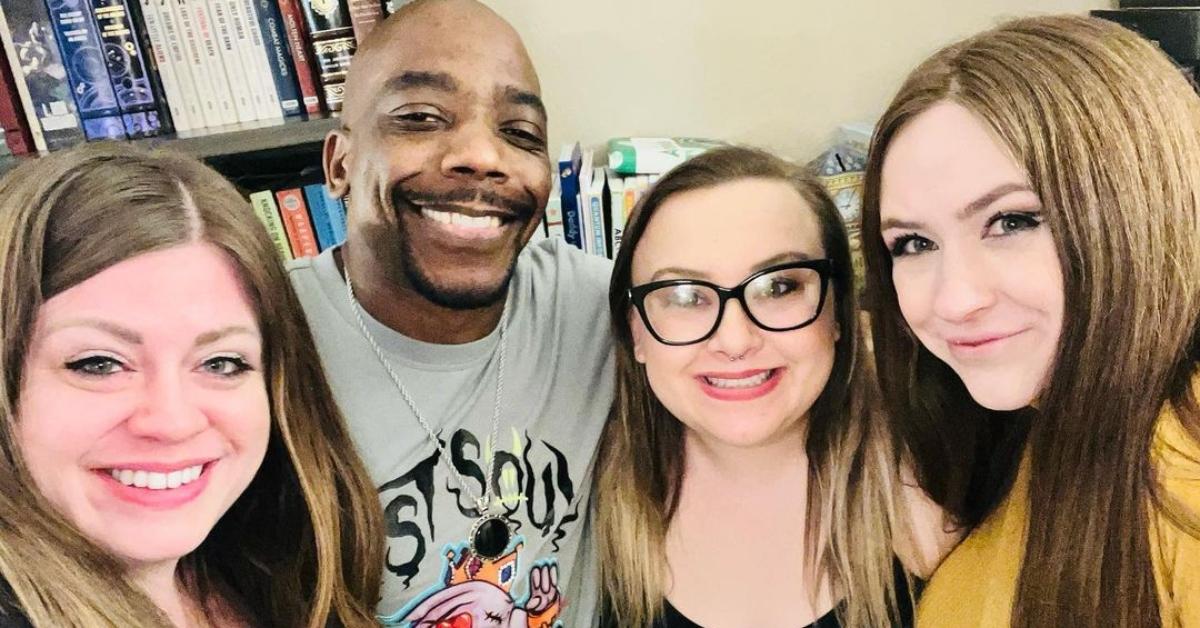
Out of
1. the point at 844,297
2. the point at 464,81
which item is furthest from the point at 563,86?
the point at 844,297

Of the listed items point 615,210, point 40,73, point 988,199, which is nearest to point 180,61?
point 40,73

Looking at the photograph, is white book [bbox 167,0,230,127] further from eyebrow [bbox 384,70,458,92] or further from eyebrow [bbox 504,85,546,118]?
eyebrow [bbox 504,85,546,118]

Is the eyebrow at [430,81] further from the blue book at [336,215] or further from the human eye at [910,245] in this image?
the human eye at [910,245]

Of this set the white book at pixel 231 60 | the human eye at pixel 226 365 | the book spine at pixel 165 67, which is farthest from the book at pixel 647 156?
the human eye at pixel 226 365

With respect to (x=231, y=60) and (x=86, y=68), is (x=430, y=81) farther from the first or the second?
(x=86, y=68)

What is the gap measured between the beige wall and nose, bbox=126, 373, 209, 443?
130 centimetres

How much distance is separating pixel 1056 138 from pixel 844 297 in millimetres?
417

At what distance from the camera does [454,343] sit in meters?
1.29

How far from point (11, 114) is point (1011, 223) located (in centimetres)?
159

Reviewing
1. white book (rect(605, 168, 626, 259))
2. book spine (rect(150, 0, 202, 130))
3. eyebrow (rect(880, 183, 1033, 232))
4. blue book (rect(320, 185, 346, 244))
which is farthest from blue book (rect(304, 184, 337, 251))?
eyebrow (rect(880, 183, 1033, 232))

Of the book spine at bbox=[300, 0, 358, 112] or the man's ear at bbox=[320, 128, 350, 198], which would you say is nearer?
the man's ear at bbox=[320, 128, 350, 198]

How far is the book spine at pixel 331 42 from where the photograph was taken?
1.54 metres

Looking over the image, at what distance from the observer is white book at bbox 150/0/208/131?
1464mm

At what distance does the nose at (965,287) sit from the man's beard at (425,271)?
0.66 metres
